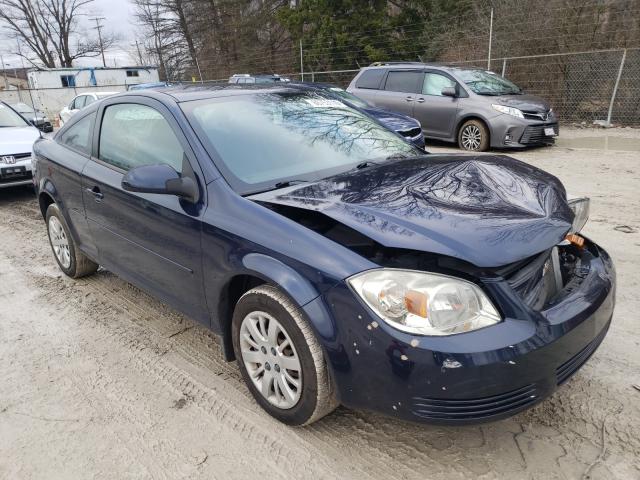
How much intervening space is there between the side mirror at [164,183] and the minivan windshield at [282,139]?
0.20 m

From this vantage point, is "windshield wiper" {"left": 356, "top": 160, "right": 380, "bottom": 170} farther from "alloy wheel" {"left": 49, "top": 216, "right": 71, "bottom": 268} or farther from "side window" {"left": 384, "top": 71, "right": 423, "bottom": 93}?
"side window" {"left": 384, "top": 71, "right": 423, "bottom": 93}

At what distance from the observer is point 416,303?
6.57 feet

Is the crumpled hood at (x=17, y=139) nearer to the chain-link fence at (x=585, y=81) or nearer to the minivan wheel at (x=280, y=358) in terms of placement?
the chain-link fence at (x=585, y=81)

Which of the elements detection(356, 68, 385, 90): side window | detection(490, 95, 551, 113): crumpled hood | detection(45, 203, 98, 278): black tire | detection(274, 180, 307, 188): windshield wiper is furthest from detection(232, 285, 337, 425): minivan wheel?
detection(356, 68, 385, 90): side window

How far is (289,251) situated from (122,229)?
1.66m

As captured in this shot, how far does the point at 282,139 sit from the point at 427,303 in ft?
5.01

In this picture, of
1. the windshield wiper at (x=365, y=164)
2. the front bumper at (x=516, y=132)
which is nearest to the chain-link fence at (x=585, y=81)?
the front bumper at (x=516, y=132)

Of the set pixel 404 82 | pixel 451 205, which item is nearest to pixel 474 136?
pixel 404 82

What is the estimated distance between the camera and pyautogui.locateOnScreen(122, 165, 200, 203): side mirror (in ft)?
8.91

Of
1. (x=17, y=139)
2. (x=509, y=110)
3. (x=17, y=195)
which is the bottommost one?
(x=17, y=195)

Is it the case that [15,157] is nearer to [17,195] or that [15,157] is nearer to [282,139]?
[17,195]

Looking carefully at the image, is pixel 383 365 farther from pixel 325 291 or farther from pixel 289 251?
pixel 289 251

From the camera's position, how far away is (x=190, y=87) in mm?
3613

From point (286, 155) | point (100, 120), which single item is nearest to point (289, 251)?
point (286, 155)
